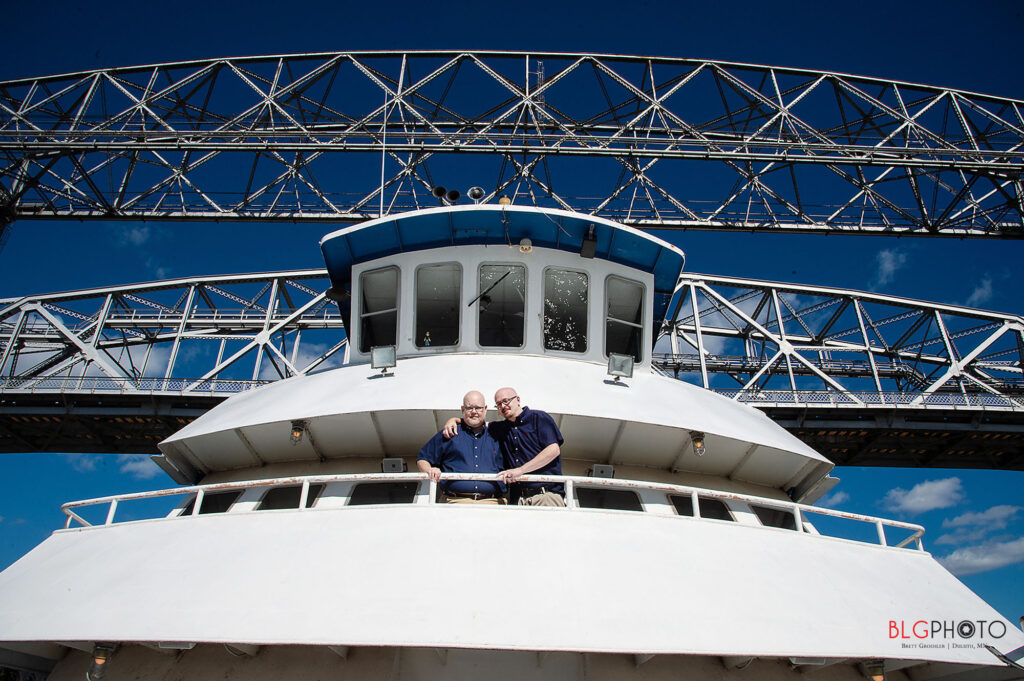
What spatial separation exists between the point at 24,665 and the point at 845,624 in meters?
6.61

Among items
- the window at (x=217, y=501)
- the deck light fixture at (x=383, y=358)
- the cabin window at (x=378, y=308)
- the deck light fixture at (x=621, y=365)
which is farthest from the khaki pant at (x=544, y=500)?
the cabin window at (x=378, y=308)

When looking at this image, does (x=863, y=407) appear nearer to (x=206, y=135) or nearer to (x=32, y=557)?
(x=206, y=135)

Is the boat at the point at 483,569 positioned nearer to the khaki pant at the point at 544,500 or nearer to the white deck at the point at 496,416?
the white deck at the point at 496,416

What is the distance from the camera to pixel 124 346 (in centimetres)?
4300

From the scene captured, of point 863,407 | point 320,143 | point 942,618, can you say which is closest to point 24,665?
point 942,618

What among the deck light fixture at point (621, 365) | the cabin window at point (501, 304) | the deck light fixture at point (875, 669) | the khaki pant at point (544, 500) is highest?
the cabin window at point (501, 304)

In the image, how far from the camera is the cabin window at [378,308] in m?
9.29

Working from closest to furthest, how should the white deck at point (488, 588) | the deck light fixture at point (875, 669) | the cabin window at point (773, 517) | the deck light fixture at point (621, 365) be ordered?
the white deck at point (488, 588) → the deck light fixture at point (875, 669) → the deck light fixture at point (621, 365) → the cabin window at point (773, 517)

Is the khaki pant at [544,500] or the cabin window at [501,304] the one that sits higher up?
the cabin window at [501,304]

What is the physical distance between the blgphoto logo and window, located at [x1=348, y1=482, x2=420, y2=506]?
4.64 meters

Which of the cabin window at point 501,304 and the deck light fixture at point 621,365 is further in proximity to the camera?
the cabin window at point 501,304

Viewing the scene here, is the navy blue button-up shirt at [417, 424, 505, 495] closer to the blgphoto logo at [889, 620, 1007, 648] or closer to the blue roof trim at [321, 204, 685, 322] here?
the blgphoto logo at [889, 620, 1007, 648]

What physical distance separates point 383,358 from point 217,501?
2.68m

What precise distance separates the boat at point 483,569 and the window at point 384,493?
0.02 m
